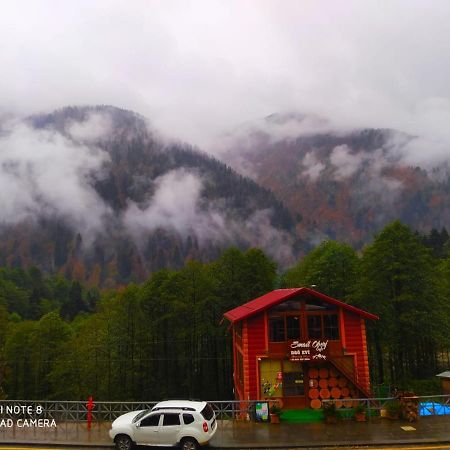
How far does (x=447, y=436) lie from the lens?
19906mm

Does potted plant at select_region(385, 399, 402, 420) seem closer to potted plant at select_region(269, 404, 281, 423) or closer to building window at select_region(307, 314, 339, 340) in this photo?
potted plant at select_region(269, 404, 281, 423)

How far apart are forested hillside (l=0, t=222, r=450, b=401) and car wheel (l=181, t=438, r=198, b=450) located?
29.6m

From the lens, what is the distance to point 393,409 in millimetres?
23406

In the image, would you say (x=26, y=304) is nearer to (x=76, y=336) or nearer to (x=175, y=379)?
(x=76, y=336)

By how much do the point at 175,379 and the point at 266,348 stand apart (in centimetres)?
2898

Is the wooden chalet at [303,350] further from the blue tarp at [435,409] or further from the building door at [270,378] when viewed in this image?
the blue tarp at [435,409]

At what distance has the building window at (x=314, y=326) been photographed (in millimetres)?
30422

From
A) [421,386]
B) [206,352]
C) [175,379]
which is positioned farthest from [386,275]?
[175,379]

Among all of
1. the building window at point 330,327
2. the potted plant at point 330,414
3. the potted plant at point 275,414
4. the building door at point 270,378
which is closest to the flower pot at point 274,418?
the potted plant at point 275,414

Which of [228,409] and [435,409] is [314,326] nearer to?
[435,409]

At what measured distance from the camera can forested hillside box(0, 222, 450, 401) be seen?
4419 centimetres

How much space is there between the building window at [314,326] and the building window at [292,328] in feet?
2.59

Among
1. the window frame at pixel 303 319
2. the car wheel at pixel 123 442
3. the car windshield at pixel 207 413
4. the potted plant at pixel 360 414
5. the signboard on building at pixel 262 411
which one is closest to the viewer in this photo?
the car wheel at pixel 123 442

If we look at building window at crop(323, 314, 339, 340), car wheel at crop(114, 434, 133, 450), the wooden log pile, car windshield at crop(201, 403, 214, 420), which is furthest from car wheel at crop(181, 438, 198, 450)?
building window at crop(323, 314, 339, 340)
